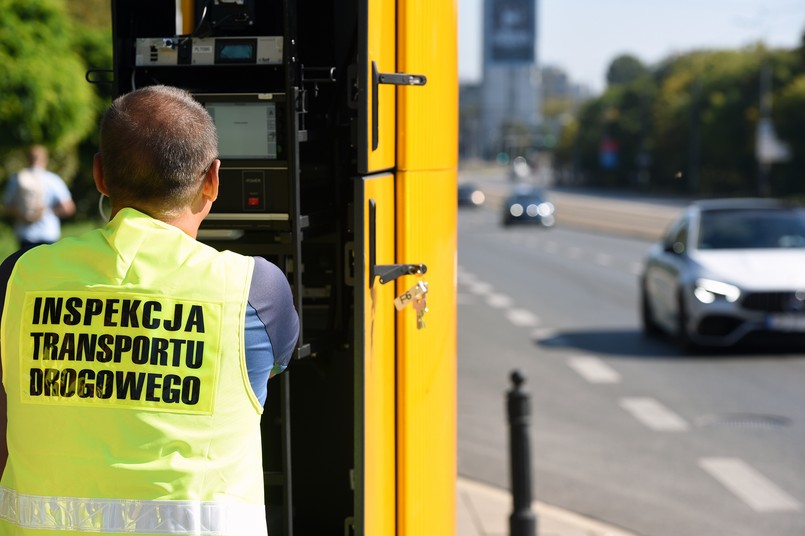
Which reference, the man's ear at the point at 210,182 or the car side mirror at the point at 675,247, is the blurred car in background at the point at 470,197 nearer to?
the car side mirror at the point at 675,247

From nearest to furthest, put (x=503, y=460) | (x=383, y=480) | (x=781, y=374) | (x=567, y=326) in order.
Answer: (x=383, y=480) → (x=503, y=460) → (x=781, y=374) → (x=567, y=326)

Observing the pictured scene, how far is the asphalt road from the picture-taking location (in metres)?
7.84

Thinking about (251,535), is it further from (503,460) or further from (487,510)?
(503,460)

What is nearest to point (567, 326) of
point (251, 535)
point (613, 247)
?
point (251, 535)

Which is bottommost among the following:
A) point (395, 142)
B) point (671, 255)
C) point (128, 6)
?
point (671, 255)

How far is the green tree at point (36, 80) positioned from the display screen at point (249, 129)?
17.1 meters

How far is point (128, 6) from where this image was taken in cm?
402

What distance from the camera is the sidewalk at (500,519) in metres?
6.93

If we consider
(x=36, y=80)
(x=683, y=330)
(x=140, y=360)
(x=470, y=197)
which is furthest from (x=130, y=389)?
(x=470, y=197)

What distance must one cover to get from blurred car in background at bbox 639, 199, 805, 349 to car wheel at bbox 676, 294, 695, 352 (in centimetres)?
1

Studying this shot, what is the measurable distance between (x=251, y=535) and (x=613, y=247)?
33.4m

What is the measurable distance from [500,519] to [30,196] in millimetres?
6927

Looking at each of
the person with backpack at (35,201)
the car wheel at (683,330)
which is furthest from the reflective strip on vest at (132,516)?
the car wheel at (683,330)

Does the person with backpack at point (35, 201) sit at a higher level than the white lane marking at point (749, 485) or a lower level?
higher
